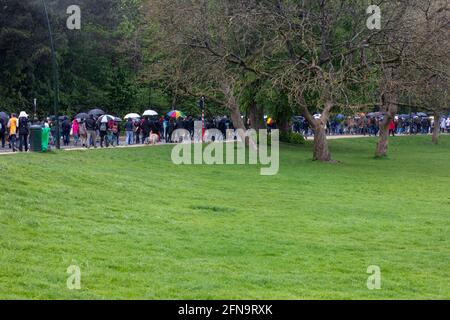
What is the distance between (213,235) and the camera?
1634 cm

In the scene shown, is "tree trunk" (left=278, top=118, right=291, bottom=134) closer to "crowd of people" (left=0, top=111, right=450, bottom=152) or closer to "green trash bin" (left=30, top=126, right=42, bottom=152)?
"crowd of people" (left=0, top=111, right=450, bottom=152)

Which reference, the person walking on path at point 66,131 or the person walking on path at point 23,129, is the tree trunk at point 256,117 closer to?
the person walking on path at point 66,131

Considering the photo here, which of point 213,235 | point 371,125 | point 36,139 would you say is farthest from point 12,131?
point 371,125

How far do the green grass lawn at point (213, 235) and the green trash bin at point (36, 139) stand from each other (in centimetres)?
304

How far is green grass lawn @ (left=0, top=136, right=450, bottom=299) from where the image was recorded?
11453mm

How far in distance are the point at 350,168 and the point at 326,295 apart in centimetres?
2732

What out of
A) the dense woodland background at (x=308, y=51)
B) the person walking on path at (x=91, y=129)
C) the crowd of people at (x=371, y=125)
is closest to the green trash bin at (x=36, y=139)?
Answer: the person walking on path at (x=91, y=129)

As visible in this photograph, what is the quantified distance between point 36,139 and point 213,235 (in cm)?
1995

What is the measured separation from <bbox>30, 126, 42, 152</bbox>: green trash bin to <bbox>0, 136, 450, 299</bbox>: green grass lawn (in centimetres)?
304

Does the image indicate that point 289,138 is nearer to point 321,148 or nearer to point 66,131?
point 321,148

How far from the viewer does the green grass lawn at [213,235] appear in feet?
37.6

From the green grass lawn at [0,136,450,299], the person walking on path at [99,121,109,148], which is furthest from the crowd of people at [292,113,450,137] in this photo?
the green grass lawn at [0,136,450,299]
